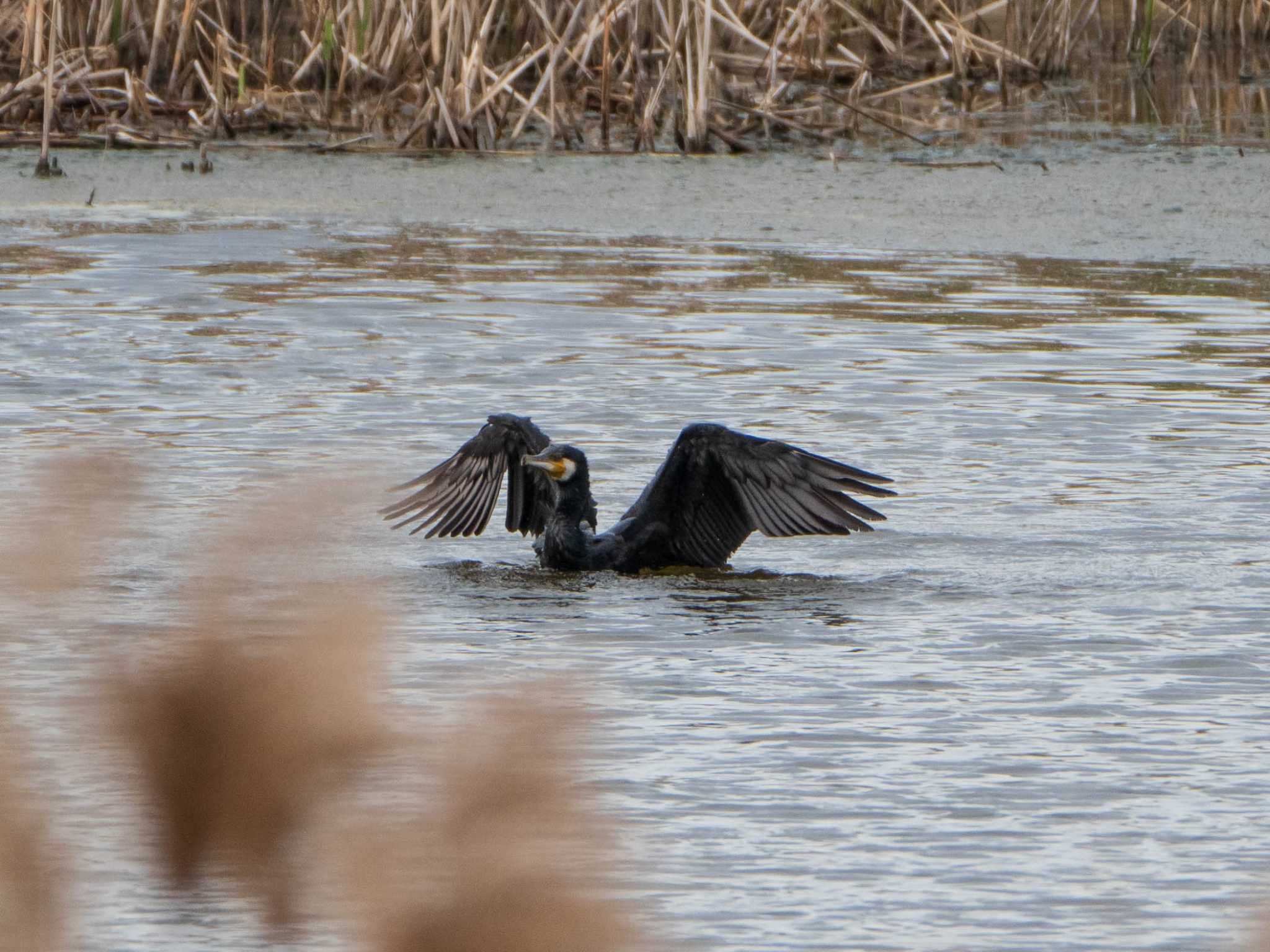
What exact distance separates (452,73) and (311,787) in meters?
12.7

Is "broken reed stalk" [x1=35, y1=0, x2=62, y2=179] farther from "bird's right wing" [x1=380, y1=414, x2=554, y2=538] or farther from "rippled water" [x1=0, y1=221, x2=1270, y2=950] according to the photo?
"bird's right wing" [x1=380, y1=414, x2=554, y2=538]

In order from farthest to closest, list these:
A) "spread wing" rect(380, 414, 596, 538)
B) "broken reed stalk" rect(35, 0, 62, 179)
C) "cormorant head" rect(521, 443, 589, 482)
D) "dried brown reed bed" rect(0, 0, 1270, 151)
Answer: "dried brown reed bed" rect(0, 0, 1270, 151) < "broken reed stalk" rect(35, 0, 62, 179) < "spread wing" rect(380, 414, 596, 538) < "cormorant head" rect(521, 443, 589, 482)

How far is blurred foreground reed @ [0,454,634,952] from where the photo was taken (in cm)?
Answer: 177

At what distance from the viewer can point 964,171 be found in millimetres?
14383

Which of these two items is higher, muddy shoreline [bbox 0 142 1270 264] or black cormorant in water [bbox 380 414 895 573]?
muddy shoreline [bbox 0 142 1270 264]

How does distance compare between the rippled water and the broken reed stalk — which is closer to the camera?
the rippled water

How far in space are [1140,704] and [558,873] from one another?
129 inches

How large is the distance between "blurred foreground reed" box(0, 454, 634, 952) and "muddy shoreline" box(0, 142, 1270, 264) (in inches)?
417

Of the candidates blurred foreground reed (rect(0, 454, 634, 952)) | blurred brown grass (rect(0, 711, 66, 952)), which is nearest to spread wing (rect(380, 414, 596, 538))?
blurred foreground reed (rect(0, 454, 634, 952))

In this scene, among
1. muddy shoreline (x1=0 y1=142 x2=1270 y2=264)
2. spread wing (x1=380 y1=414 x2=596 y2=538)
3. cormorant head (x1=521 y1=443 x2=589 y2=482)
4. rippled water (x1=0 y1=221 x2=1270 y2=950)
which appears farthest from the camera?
muddy shoreline (x1=0 y1=142 x2=1270 y2=264)

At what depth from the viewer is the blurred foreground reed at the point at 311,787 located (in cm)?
177

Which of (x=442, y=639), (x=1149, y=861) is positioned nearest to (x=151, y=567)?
(x=442, y=639)

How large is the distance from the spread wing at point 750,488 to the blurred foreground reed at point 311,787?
4.37m

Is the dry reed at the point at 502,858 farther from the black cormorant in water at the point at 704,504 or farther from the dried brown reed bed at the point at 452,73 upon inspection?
the dried brown reed bed at the point at 452,73
